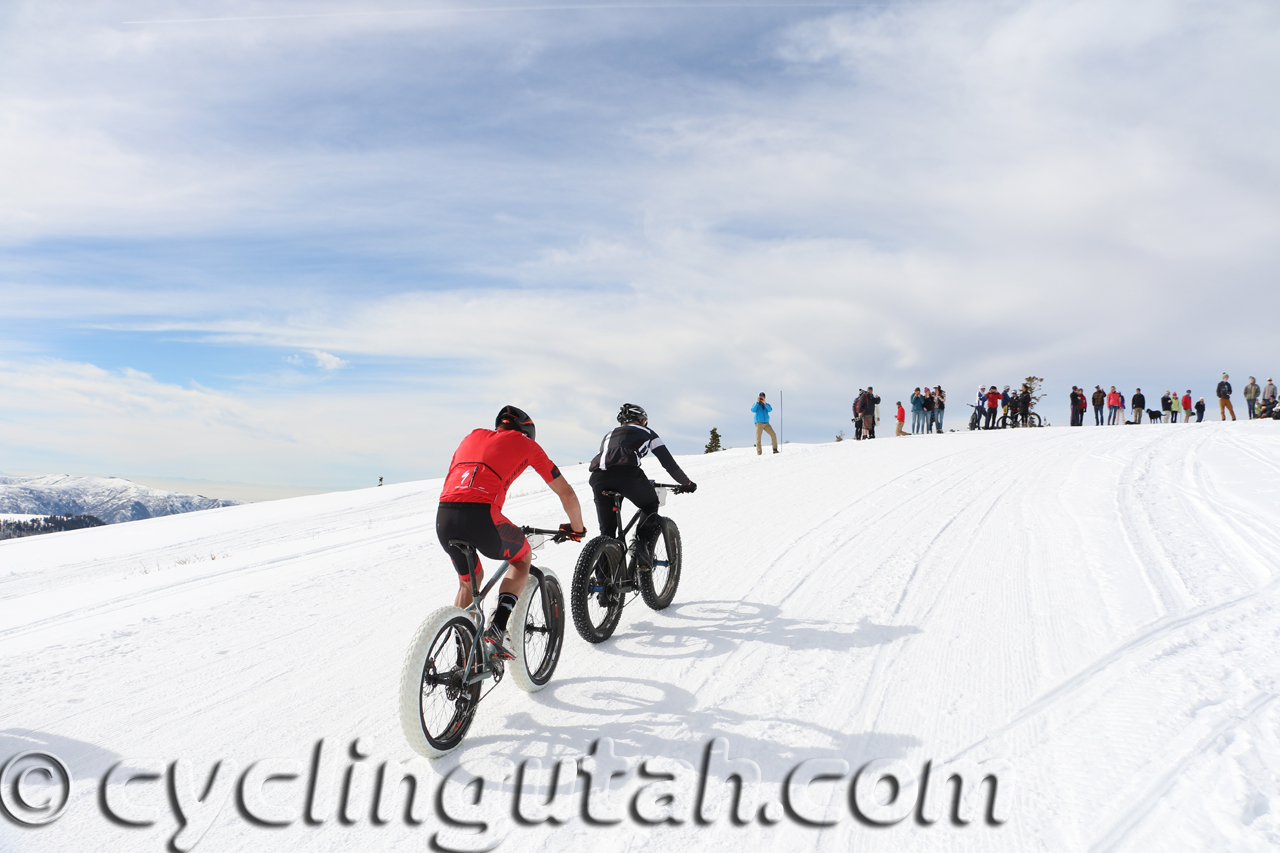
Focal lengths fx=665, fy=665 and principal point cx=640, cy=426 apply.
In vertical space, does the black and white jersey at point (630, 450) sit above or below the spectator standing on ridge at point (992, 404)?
below

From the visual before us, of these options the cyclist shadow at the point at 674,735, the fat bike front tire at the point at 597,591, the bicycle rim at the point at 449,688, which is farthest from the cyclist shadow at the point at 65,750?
the fat bike front tire at the point at 597,591

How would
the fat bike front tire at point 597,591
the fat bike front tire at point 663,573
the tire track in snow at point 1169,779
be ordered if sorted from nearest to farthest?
1. the tire track in snow at point 1169,779
2. the fat bike front tire at point 597,591
3. the fat bike front tire at point 663,573

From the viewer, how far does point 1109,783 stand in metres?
3.47

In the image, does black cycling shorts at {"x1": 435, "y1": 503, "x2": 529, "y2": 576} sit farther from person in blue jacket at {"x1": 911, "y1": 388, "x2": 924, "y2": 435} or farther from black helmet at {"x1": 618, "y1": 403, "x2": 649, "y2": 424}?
person in blue jacket at {"x1": 911, "y1": 388, "x2": 924, "y2": 435}

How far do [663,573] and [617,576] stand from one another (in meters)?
1.16

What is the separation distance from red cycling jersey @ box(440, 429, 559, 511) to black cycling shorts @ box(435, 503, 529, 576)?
0.05 metres

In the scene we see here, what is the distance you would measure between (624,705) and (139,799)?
9.17 feet

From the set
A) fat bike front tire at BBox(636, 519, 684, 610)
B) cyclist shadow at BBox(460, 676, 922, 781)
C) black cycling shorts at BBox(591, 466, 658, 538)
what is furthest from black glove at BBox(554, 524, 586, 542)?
fat bike front tire at BBox(636, 519, 684, 610)

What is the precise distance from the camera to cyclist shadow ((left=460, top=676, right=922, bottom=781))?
13.0 ft

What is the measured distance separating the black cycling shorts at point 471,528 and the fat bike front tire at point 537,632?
0.52 metres

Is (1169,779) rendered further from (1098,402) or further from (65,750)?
(1098,402)

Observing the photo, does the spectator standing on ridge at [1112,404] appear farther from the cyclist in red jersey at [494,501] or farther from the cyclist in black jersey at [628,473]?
the cyclist in red jersey at [494,501]

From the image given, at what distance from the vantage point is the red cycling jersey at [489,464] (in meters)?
4.30

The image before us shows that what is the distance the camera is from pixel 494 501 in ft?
14.2
